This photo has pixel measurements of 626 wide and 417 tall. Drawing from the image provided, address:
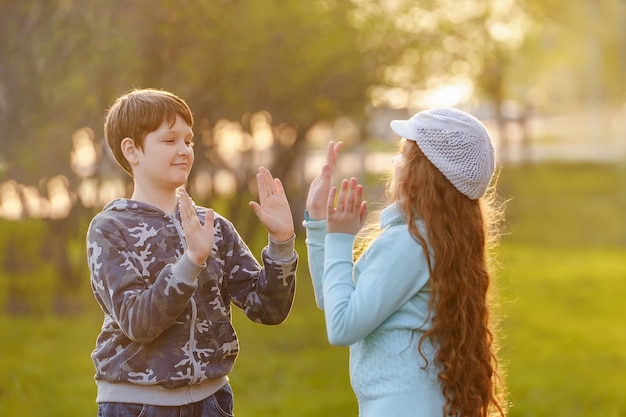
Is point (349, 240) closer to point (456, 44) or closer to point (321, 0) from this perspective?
point (321, 0)

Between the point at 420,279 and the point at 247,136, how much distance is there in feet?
31.4

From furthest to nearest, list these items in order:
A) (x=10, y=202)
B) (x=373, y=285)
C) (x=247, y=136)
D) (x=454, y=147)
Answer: (x=247, y=136), (x=10, y=202), (x=454, y=147), (x=373, y=285)

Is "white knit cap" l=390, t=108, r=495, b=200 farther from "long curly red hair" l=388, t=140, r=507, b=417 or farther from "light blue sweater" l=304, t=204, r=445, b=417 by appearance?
"light blue sweater" l=304, t=204, r=445, b=417

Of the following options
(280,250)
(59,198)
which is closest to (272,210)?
(280,250)

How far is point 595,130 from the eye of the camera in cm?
3859

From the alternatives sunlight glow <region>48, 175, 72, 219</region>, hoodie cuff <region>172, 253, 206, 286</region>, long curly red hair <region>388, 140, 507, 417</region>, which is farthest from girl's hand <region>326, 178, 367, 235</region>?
sunlight glow <region>48, 175, 72, 219</region>

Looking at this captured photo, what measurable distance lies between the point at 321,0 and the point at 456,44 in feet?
10.8

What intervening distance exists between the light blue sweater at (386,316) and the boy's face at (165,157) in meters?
0.42

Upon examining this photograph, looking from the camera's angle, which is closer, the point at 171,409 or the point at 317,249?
the point at 171,409

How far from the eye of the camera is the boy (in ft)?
8.18

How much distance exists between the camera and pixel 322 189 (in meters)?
2.76

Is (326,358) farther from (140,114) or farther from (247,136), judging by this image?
(140,114)

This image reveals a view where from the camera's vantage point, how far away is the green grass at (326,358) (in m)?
7.92

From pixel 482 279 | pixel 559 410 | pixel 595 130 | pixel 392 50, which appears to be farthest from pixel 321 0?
pixel 595 130
